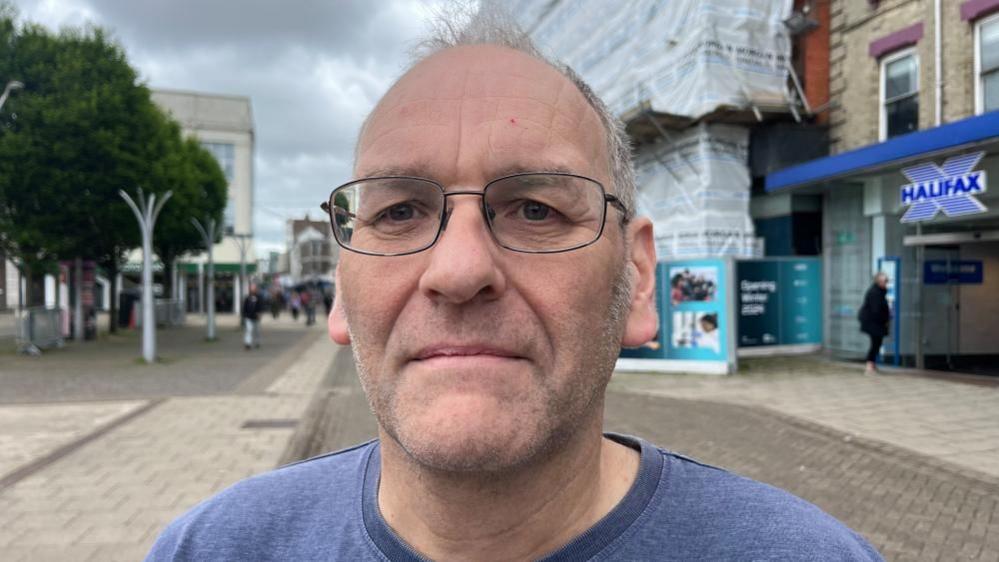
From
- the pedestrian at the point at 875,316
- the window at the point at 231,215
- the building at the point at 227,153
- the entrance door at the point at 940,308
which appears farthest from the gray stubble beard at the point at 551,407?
the window at the point at 231,215

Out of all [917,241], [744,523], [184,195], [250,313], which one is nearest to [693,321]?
[917,241]

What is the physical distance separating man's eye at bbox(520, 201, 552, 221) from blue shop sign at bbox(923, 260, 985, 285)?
12.4m

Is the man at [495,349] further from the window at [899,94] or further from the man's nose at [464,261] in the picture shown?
the window at [899,94]

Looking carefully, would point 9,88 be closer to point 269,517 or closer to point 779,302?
point 269,517

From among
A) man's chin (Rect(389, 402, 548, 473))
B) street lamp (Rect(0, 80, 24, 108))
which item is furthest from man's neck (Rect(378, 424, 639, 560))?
street lamp (Rect(0, 80, 24, 108))

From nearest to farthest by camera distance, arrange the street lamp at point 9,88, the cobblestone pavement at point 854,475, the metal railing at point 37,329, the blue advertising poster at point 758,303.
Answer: the cobblestone pavement at point 854,475 < the blue advertising poster at point 758,303 < the street lamp at point 9,88 < the metal railing at point 37,329

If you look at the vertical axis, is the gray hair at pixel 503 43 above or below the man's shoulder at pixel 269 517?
above

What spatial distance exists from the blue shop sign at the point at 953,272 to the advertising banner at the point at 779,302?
236 cm

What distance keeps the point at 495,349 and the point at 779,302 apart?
13.5 meters

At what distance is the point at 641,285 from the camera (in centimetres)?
139

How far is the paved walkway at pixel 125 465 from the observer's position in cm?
402

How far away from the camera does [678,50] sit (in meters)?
12.9

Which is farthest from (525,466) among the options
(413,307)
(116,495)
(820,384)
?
(820,384)

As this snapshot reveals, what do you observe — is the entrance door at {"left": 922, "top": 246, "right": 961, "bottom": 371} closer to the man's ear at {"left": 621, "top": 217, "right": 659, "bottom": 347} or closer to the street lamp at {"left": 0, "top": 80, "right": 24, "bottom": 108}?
the man's ear at {"left": 621, "top": 217, "right": 659, "bottom": 347}
